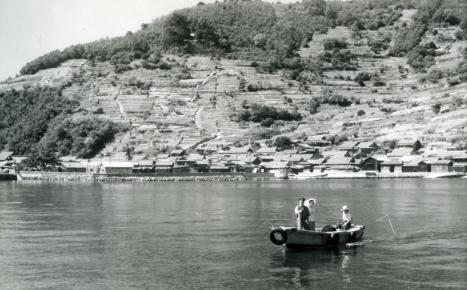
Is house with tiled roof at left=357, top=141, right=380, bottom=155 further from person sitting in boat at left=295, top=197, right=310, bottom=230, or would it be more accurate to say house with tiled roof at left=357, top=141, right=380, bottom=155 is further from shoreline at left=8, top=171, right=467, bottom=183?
person sitting in boat at left=295, top=197, right=310, bottom=230

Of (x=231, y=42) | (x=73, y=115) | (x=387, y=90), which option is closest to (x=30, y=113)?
(x=73, y=115)

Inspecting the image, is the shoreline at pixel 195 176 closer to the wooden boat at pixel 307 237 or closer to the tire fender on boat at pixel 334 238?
the wooden boat at pixel 307 237

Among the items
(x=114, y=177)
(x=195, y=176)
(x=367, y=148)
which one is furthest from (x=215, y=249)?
(x=367, y=148)

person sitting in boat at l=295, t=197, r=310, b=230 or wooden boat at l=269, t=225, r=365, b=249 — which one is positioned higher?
person sitting in boat at l=295, t=197, r=310, b=230

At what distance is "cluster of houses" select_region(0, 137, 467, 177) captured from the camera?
124 m

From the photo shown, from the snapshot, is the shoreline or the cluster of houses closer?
the shoreline

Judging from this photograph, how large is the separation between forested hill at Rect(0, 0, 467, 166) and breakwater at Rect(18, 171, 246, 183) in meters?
A: 4.79

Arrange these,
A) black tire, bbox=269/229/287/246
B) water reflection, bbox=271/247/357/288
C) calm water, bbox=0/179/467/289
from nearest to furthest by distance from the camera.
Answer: calm water, bbox=0/179/467/289 → water reflection, bbox=271/247/357/288 → black tire, bbox=269/229/287/246

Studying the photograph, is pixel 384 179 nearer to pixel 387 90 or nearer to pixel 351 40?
pixel 387 90

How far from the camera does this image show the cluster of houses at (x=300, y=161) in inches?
4870

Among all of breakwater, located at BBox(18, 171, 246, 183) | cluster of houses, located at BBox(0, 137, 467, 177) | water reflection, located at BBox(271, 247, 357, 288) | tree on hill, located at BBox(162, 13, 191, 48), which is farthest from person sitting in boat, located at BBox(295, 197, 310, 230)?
tree on hill, located at BBox(162, 13, 191, 48)

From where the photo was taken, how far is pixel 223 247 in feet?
128

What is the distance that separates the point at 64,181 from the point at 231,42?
8120cm

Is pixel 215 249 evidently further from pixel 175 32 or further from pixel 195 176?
pixel 175 32
